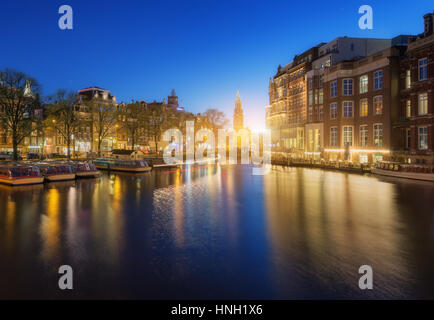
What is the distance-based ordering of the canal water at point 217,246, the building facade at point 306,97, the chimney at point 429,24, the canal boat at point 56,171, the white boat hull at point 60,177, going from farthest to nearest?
1. the building facade at point 306,97
2. the chimney at point 429,24
3. the canal boat at point 56,171
4. the white boat hull at point 60,177
5. the canal water at point 217,246

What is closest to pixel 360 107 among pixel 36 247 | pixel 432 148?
pixel 432 148

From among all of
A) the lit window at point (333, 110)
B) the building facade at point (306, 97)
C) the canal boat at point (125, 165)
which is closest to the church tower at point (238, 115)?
the building facade at point (306, 97)

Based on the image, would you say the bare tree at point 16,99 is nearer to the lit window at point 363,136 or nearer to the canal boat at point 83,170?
the canal boat at point 83,170

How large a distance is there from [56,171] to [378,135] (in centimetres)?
4811

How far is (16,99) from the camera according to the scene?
44312 millimetres

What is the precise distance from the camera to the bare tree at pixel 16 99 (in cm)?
4219

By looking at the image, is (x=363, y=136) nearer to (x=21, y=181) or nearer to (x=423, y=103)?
(x=423, y=103)

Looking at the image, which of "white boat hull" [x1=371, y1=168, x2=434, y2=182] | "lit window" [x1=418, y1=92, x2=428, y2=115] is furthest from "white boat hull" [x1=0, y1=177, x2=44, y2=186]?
"lit window" [x1=418, y1=92, x2=428, y2=115]

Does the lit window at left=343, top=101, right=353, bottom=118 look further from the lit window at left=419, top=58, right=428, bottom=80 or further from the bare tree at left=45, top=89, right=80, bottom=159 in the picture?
the bare tree at left=45, top=89, right=80, bottom=159

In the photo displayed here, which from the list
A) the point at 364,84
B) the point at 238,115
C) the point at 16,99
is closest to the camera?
the point at 16,99

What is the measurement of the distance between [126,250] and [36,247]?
363 cm

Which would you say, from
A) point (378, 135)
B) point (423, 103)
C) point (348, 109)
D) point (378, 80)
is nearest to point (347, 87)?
point (348, 109)

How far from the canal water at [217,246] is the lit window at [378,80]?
3260 centimetres

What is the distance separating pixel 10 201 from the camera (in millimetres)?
20953
